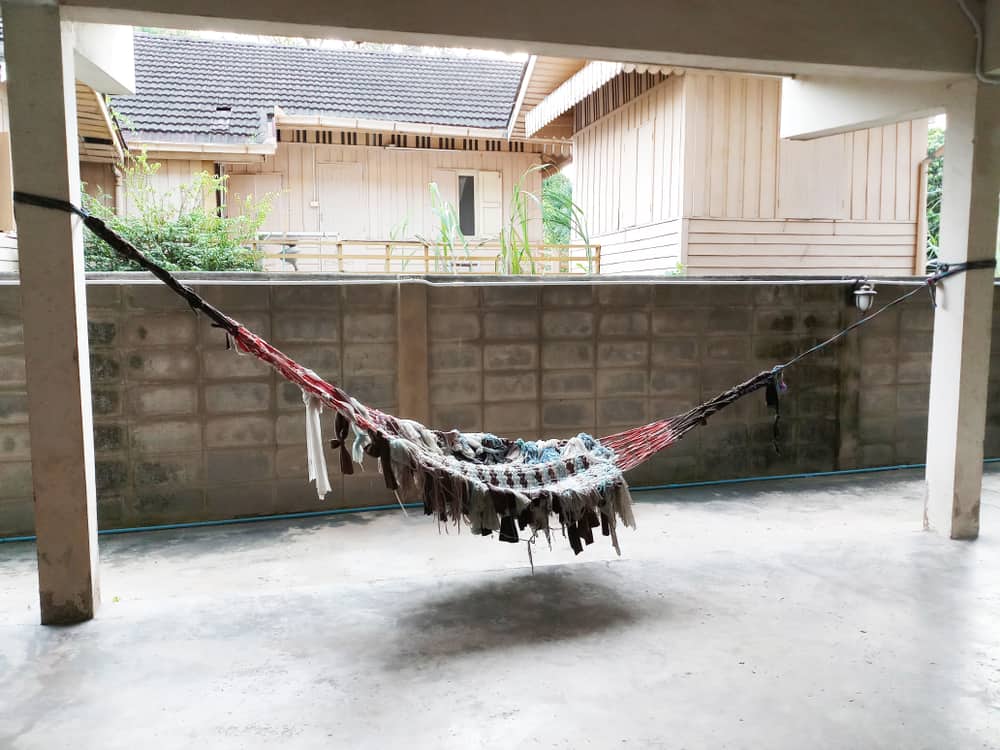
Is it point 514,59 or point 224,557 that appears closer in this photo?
point 224,557

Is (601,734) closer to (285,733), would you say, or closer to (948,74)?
(285,733)

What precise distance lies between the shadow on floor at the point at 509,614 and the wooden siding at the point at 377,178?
18.7 ft

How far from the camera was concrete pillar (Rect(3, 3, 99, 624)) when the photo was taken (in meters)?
2.08

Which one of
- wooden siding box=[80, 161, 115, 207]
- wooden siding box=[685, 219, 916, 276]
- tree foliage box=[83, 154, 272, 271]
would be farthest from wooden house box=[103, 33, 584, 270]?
tree foliage box=[83, 154, 272, 271]

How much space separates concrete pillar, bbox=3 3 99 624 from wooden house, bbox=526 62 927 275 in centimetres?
432

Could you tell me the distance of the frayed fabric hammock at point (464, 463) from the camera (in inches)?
89.4

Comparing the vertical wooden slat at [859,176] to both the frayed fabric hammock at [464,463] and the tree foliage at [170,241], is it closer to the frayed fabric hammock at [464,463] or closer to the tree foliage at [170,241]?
the frayed fabric hammock at [464,463]

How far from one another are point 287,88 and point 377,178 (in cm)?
139

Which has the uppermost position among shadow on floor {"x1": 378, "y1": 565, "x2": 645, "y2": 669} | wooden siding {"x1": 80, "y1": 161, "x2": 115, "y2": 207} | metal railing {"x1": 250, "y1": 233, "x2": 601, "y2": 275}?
wooden siding {"x1": 80, "y1": 161, "x2": 115, "y2": 207}

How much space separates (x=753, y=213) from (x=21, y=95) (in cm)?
506

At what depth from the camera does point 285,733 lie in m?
1.66

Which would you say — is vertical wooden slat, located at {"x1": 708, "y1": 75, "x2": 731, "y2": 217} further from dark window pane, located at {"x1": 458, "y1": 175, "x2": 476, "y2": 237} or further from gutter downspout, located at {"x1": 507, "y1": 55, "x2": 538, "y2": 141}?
dark window pane, located at {"x1": 458, "y1": 175, "x2": 476, "y2": 237}

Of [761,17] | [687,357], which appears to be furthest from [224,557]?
[761,17]

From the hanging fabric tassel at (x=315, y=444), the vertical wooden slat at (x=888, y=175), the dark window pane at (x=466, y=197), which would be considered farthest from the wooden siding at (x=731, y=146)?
the hanging fabric tassel at (x=315, y=444)
